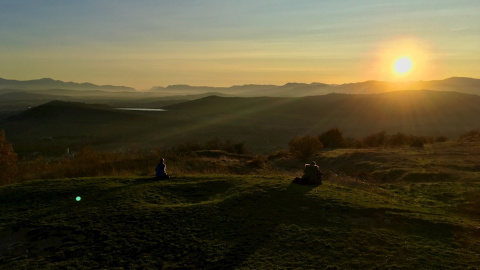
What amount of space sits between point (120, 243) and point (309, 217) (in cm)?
418

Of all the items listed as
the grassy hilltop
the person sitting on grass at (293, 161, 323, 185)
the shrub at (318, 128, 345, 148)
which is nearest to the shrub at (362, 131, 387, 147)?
the shrub at (318, 128, 345, 148)

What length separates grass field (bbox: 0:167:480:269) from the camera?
21.2ft

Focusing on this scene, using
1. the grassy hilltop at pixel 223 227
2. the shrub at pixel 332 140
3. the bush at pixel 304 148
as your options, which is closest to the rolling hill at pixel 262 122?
the shrub at pixel 332 140

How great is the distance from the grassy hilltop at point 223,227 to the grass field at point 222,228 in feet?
0.07

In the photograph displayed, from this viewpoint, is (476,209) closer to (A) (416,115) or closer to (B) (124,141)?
(B) (124,141)

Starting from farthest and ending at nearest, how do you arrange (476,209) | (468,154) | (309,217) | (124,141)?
(124,141) → (468,154) → (476,209) → (309,217)

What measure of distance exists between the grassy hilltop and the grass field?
22 mm

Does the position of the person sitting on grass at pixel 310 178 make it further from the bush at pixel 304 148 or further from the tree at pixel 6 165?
the bush at pixel 304 148

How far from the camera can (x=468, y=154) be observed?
1034 inches

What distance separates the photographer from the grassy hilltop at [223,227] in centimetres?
646

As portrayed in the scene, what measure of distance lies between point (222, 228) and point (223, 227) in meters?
0.05

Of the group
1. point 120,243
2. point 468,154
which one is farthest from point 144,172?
point 468,154

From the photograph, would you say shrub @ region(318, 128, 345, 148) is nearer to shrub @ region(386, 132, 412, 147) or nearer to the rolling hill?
shrub @ region(386, 132, 412, 147)

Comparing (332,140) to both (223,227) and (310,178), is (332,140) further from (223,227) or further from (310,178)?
(223,227)
